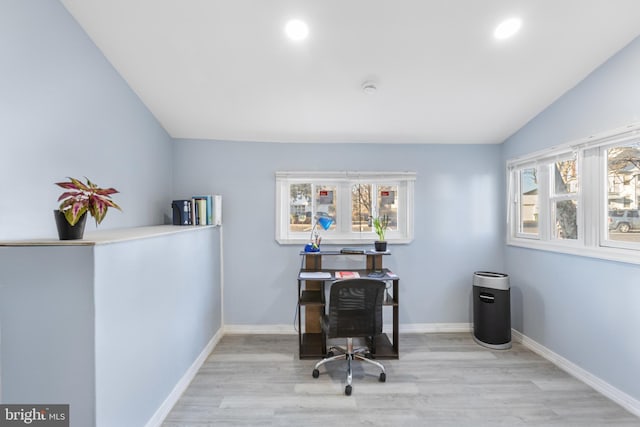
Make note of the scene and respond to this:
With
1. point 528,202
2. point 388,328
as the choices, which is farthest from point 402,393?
point 528,202

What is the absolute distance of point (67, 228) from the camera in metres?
1.39

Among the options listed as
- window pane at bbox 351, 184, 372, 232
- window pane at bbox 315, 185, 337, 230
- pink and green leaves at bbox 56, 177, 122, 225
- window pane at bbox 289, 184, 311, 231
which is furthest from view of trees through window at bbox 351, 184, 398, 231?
pink and green leaves at bbox 56, 177, 122, 225

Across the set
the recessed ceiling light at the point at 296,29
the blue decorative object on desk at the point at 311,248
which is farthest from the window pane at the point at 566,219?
the recessed ceiling light at the point at 296,29

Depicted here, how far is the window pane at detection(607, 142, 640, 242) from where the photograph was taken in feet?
7.20

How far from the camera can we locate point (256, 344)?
3096 mm

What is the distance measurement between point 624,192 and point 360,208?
2.24m

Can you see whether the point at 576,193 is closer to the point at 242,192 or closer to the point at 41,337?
the point at 242,192

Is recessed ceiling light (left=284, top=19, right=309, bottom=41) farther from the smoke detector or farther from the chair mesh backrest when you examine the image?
the chair mesh backrest

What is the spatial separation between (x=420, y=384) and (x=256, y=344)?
1641 mm

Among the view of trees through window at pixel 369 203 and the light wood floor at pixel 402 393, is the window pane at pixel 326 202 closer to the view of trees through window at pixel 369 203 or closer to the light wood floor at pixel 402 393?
the view of trees through window at pixel 369 203

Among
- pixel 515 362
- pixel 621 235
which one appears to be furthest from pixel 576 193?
pixel 515 362

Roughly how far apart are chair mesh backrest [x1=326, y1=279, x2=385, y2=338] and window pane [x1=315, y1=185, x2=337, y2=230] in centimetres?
125

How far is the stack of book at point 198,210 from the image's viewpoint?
2855 mm

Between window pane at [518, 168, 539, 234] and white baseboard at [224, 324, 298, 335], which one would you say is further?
white baseboard at [224, 324, 298, 335]
